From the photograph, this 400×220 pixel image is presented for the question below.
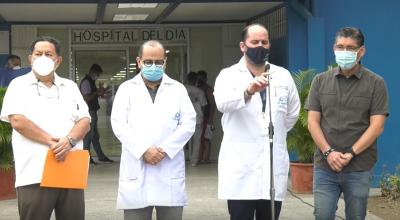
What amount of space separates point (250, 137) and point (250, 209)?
0.52 metres

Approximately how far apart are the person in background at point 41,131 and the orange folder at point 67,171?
0.17ft

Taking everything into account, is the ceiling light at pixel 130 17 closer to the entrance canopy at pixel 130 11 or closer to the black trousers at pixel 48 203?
the entrance canopy at pixel 130 11

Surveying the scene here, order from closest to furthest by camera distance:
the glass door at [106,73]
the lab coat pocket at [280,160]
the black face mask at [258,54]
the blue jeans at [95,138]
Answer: the black face mask at [258,54] → the lab coat pocket at [280,160] → the blue jeans at [95,138] → the glass door at [106,73]

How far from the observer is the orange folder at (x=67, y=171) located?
430 cm

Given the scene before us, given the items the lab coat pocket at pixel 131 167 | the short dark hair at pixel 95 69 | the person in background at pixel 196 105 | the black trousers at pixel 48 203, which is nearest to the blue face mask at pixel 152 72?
the lab coat pocket at pixel 131 167

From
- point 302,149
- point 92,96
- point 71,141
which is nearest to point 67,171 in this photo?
point 71,141

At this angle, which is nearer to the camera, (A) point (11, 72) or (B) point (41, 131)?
(B) point (41, 131)

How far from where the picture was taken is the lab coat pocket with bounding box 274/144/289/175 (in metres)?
4.41

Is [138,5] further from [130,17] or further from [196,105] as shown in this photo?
[196,105]

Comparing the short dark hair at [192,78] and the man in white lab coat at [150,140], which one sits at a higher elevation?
the short dark hair at [192,78]

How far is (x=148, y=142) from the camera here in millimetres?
4531

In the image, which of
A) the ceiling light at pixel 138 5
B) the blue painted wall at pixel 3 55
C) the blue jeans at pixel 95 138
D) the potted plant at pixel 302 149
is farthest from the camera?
the blue painted wall at pixel 3 55

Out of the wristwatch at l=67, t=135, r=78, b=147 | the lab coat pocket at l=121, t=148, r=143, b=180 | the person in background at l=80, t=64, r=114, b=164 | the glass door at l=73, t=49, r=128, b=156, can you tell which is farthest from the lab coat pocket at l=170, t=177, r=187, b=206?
the glass door at l=73, t=49, r=128, b=156

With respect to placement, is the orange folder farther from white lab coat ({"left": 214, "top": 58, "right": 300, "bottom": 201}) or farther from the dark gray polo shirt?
the dark gray polo shirt
